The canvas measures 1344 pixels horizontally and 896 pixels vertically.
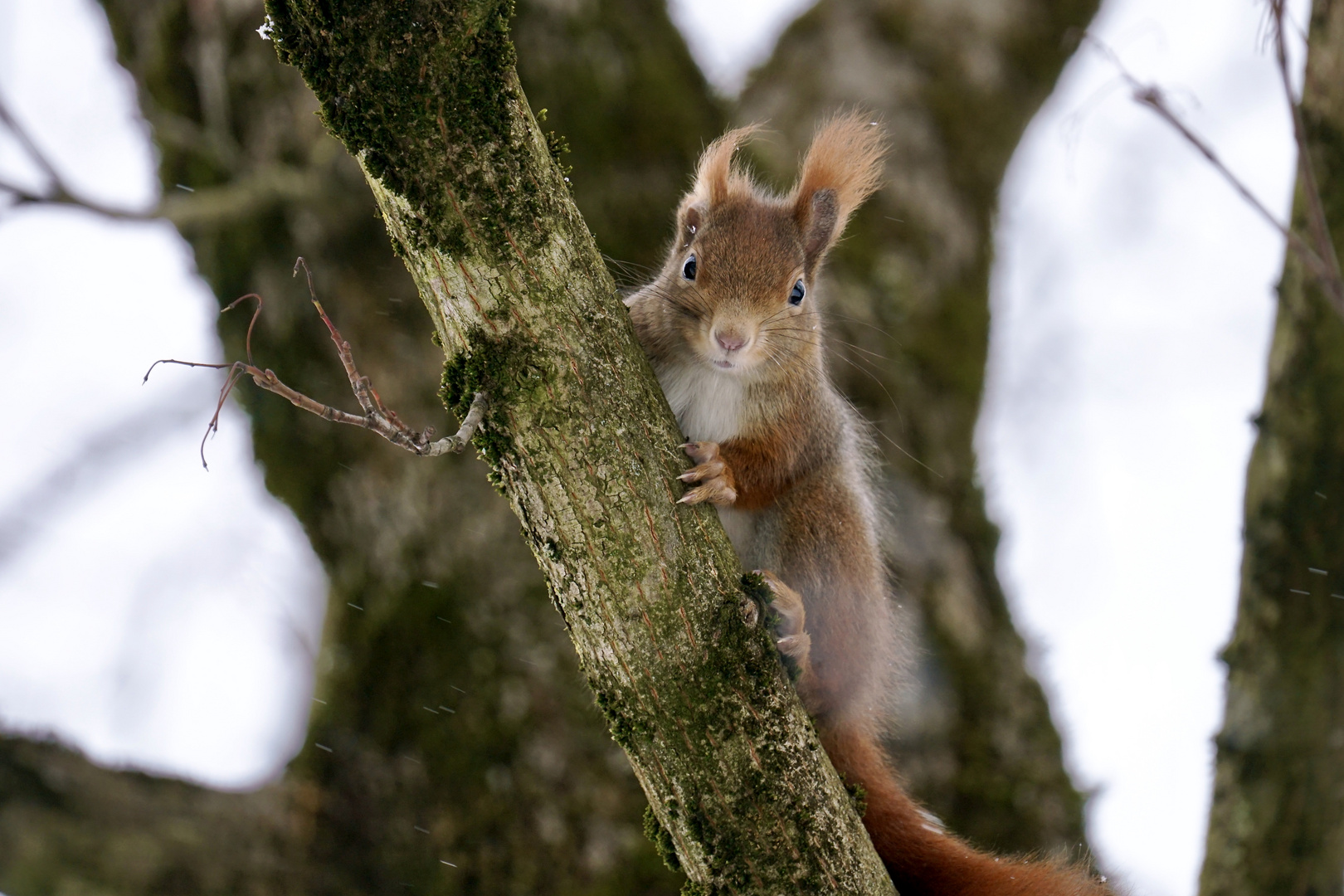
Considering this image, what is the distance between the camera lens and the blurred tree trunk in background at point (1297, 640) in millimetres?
2859

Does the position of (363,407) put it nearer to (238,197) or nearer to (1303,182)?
(1303,182)

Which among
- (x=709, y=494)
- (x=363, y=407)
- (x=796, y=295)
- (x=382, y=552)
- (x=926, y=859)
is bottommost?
(x=382, y=552)

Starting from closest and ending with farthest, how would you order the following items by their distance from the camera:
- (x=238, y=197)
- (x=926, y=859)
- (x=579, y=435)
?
(x=579, y=435)
(x=926, y=859)
(x=238, y=197)

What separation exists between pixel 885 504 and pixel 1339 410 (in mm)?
1480

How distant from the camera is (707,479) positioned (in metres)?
1.91

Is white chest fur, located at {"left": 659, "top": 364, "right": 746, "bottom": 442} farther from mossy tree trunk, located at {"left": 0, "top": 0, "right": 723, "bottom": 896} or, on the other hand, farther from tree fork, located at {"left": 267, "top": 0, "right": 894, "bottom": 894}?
mossy tree trunk, located at {"left": 0, "top": 0, "right": 723, "bottom": 896}

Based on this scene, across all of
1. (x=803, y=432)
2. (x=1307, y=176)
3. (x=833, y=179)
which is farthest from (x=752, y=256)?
(x=1307, y=176)

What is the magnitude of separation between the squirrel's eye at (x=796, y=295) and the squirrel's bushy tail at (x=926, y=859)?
117cm

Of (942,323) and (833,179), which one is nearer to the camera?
(833,179)

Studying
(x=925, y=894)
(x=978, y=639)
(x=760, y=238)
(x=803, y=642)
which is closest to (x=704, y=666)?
(x=803, y=642)

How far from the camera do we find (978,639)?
12.8 ft

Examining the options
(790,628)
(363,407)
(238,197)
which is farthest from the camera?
(238,197)

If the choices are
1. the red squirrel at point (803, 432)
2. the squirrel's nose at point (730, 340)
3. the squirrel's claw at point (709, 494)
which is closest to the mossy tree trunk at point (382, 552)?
the red squirrel at point (803, 432)

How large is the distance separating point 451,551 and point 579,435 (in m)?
→ 2.00
